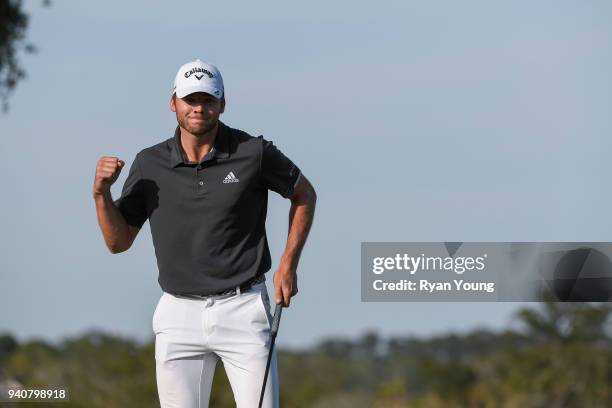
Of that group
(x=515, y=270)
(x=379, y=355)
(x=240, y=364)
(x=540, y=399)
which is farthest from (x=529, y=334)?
(x=240, y=364)

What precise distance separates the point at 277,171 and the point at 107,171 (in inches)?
27.3

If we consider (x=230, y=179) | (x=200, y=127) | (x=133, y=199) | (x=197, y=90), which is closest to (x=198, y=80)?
(x=197, y=90)

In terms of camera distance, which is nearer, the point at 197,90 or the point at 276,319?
the point at 197,90

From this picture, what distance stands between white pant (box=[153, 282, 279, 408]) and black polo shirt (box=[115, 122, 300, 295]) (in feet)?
0.26

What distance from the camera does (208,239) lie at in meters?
5.14

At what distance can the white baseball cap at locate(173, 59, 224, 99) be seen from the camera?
5.05 m

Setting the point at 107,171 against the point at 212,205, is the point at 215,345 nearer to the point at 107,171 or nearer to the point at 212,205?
the point at 212,205

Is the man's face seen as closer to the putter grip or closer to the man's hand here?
the man's hand

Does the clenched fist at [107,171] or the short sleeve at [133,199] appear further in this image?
the short sleeve at [133,199]

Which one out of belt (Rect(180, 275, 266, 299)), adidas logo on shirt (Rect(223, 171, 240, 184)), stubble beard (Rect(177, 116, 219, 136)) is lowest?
belt (Rect(180, 275, 266, 299))

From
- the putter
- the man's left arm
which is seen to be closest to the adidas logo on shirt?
the man's left arm

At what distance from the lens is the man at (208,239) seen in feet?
16.9


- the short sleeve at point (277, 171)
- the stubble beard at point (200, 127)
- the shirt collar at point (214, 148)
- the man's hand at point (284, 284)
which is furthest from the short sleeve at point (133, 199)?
the man's hand at point (284, 284)

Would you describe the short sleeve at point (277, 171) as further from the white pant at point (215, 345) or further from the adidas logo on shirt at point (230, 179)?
the white pant at point (215, 345)
